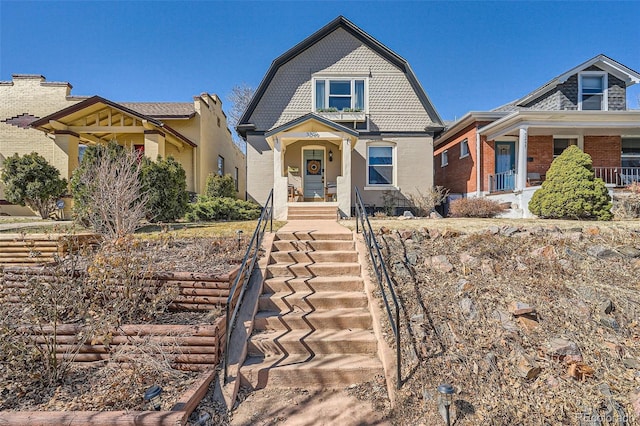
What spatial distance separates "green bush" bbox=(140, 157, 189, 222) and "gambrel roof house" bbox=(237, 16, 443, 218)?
4804mm

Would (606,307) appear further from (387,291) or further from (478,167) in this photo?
(478,167)

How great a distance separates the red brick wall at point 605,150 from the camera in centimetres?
1392

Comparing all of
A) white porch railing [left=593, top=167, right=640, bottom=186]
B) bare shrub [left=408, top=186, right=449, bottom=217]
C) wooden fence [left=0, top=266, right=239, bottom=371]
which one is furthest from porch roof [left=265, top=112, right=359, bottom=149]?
white porch railing [left=593, top=167, right=640, bottom=186]

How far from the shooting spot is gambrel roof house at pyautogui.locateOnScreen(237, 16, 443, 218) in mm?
13016

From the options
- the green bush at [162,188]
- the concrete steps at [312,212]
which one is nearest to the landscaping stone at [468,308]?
the concrete steps at [312,212]

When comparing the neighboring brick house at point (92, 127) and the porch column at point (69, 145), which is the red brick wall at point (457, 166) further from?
the porch column at point (69, 145)

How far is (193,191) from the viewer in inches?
565

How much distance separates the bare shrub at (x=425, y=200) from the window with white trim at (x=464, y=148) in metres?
3.34

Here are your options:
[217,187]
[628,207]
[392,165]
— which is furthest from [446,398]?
[217,187]

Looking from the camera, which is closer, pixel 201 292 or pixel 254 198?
pixel 201 292

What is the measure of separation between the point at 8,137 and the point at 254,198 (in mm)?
12032

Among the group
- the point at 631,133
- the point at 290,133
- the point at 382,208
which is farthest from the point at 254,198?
the point at 631,133

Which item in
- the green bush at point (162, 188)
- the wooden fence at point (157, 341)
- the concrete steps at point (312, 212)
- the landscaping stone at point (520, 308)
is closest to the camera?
the wooden fence at point (157, 341)

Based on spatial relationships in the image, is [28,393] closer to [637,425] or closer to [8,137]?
[637,425]
